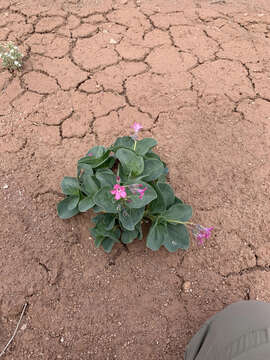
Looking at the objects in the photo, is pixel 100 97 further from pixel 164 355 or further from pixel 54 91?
pixel 164 355

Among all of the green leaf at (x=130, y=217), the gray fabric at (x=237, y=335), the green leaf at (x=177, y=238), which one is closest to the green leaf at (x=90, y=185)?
the green leaf at (x=130, y=217)

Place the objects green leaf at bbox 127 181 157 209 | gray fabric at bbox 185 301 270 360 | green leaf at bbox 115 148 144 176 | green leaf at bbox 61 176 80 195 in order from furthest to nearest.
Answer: green leaf at bbox 61 176 80 195
green leaf at bbox 115 148 144 176
green leaf at bbox 127 181 157 209
gray fabric at bbox 185 301 270 360

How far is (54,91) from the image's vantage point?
297 centimetres

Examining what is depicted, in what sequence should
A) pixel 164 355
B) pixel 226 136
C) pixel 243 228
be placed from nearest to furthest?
pixel 164 355
pixel 243 228
pixel 226 136

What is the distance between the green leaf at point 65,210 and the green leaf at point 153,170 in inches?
19.9

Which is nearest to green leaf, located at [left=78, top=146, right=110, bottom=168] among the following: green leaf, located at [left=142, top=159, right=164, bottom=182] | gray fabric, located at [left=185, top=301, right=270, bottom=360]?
green leaf, located at [left=142, top=159, right=164, bottom=182]

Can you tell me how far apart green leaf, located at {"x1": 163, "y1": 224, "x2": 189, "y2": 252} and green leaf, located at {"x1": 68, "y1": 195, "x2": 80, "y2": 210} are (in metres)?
0.58

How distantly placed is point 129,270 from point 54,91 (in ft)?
5.69

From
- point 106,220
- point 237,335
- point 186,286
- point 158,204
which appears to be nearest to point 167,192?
point 158,204

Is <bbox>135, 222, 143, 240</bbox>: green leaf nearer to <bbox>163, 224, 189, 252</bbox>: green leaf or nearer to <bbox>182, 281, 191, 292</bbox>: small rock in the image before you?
<bbox>163, 224, 189, 252</bbox>: green leaf

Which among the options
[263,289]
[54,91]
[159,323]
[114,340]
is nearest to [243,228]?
[263,289]

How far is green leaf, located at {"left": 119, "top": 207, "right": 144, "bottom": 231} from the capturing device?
1.83 metres

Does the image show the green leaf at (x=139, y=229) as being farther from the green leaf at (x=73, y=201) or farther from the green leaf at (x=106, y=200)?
the green leaf at (x=73, y=201)

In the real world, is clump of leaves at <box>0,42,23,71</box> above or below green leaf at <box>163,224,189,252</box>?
above
